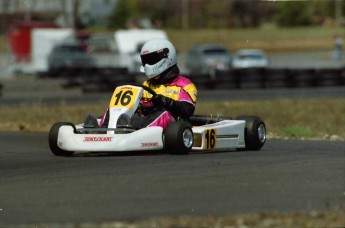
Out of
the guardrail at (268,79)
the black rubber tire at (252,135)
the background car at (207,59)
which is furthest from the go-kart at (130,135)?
the background car at (207,59)

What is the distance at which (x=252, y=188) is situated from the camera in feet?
27.2

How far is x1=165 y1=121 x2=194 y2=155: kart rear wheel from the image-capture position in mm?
10953

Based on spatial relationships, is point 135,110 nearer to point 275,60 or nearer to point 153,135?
point 153,135

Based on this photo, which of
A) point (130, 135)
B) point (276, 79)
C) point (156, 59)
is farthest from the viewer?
point (276, 79)

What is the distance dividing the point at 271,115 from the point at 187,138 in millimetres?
9821

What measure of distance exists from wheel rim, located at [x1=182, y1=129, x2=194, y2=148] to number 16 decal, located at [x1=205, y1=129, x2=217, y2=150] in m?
0.39

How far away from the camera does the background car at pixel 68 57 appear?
4572 centimetres

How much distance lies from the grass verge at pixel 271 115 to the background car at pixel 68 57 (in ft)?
66.4

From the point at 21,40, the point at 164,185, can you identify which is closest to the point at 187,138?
the point at 164,185

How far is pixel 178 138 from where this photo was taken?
1094cm

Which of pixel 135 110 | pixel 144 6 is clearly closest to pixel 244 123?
pixel 135 110

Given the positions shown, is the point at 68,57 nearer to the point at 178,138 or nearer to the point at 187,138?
the point at 187,138

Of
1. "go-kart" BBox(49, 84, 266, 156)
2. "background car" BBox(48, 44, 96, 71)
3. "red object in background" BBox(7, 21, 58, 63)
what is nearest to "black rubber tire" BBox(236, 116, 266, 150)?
"go-kart" BBox(49, 84, 266, 156)

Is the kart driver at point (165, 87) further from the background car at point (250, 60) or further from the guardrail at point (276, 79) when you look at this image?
the background car at point (250, 60)
